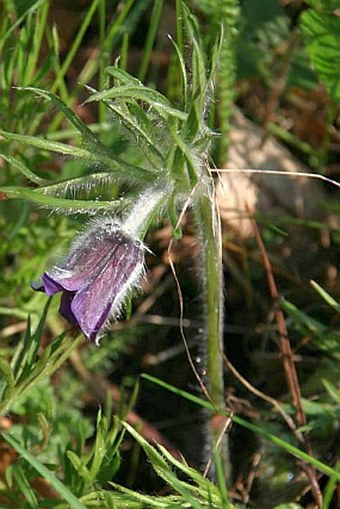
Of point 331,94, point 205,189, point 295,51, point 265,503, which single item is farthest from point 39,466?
point 295,51

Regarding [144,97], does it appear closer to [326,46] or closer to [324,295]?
[324,295]

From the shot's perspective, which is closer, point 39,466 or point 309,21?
point 39,466

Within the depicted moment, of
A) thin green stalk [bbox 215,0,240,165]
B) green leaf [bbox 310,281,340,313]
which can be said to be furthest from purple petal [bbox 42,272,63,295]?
thin green stalk [bbox 215,0,240,165]

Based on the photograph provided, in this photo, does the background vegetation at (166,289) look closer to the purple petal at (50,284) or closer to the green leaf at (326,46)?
the green leaf at (326,46)

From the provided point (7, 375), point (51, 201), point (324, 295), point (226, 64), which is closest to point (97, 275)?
point (51, 201)

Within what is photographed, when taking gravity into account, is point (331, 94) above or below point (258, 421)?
above

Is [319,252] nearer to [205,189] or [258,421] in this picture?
[258,421]
